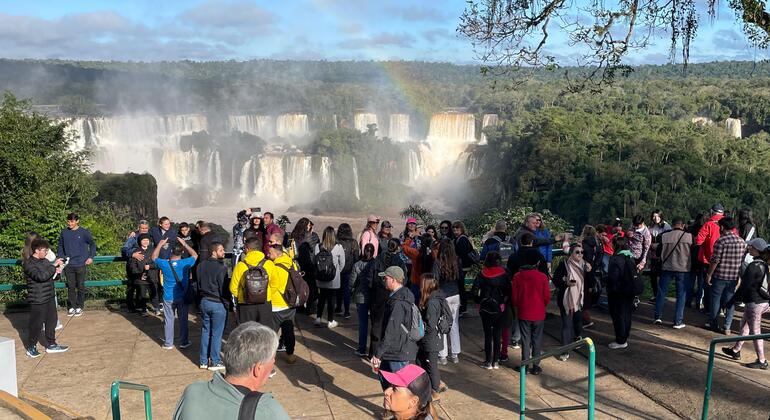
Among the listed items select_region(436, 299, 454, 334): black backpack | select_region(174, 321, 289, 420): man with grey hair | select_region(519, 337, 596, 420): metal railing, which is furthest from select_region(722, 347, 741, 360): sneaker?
select_region(174, 321, 289, 420): man with grey hair

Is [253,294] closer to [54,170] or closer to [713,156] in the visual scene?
[54,170]

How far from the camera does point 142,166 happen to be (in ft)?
195

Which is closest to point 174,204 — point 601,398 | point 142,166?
point 142,166

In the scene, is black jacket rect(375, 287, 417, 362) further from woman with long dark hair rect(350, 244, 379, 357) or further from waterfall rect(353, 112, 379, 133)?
waterfall rect(353, 112, 379, 133)

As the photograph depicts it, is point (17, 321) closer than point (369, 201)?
Yes

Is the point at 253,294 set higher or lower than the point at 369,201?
higher

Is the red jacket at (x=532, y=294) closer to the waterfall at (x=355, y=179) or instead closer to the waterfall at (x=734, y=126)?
the waterfall at (x=355, y=179)

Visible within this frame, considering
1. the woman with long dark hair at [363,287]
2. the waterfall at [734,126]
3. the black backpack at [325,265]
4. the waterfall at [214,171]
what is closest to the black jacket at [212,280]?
the woman with long dark hair at [363,287]

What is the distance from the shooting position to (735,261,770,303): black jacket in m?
6.92

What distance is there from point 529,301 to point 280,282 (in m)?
2.40

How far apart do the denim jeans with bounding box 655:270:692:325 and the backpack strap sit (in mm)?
6774

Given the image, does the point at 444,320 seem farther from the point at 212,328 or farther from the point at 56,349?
the point at 56,349

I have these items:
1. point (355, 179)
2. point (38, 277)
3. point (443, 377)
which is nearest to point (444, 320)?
point (443, 377)

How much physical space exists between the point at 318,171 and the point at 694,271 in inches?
2121
